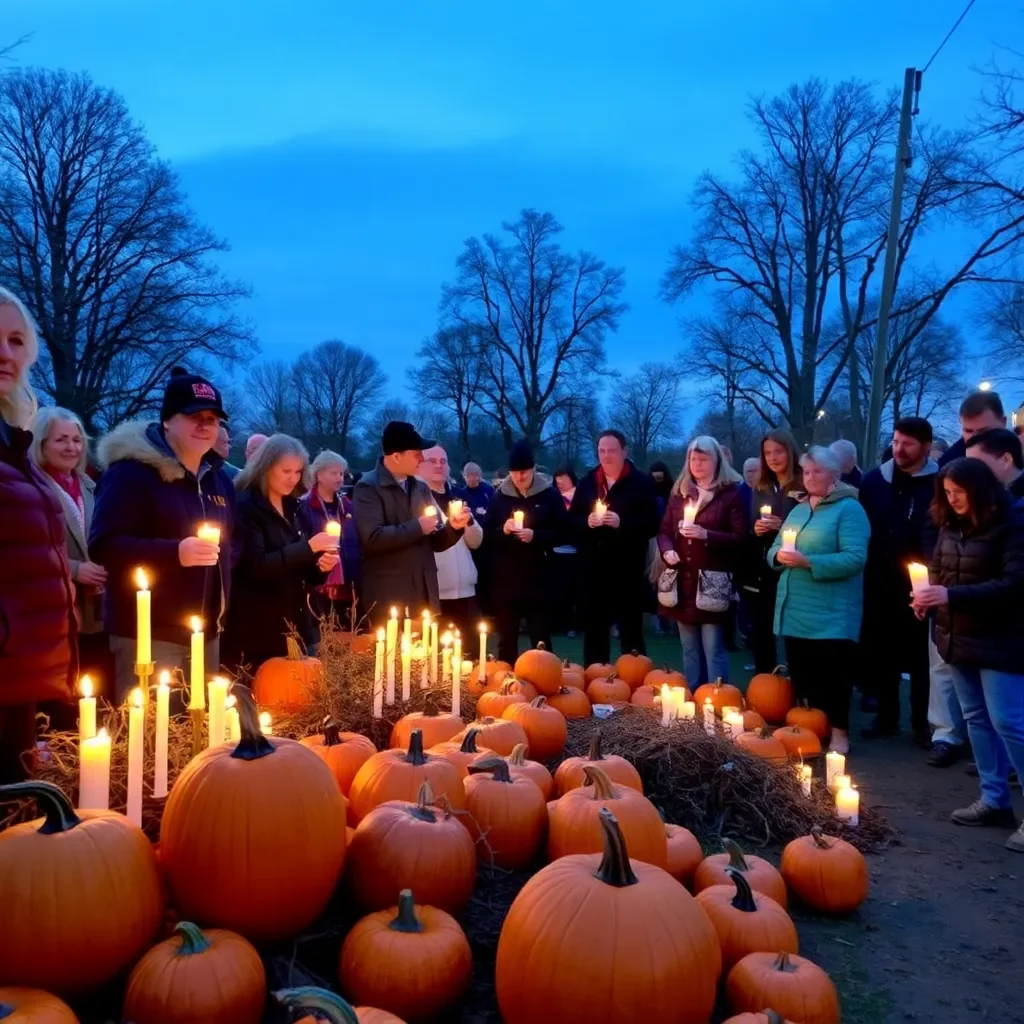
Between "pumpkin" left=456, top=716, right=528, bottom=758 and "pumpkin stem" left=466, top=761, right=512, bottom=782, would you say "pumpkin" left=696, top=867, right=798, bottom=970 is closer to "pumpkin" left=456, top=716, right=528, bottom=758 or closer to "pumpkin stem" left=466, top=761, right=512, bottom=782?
"pumpkin stem" left=466, top=761, right=512, bottom=782

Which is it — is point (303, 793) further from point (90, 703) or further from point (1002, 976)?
point (1002, 976)

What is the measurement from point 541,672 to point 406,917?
337 centimetres

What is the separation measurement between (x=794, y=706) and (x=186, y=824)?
16.8 ft

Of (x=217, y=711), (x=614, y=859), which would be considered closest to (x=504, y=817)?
(x=614, y=859)

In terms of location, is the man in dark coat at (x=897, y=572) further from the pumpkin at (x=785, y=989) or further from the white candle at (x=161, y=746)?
the white candle at (x=161, y=746)

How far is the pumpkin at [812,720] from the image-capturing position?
19.0 ft

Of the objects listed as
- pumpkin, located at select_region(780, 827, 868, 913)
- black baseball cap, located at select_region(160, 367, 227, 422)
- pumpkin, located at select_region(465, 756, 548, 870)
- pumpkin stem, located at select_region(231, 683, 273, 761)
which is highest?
black baseball cap, located at select_region(160, 367, 227, 422)

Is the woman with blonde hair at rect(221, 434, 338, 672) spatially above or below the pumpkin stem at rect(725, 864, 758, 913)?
above

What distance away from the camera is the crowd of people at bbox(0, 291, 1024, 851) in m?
2.64

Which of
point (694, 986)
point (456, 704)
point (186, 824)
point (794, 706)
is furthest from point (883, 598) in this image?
point (186, 824)

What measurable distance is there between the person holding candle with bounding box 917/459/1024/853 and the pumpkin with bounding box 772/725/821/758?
90cm

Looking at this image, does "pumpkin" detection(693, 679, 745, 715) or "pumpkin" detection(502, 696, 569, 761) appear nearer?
"pumpkin" detection(502, 696, 569, 761)

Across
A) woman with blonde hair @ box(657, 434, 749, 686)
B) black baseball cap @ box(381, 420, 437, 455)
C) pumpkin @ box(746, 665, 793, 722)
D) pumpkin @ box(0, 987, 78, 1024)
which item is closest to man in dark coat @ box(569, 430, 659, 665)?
woman with blonde hair @ box(657, 434, 749, 686)

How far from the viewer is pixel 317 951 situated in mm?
2385
